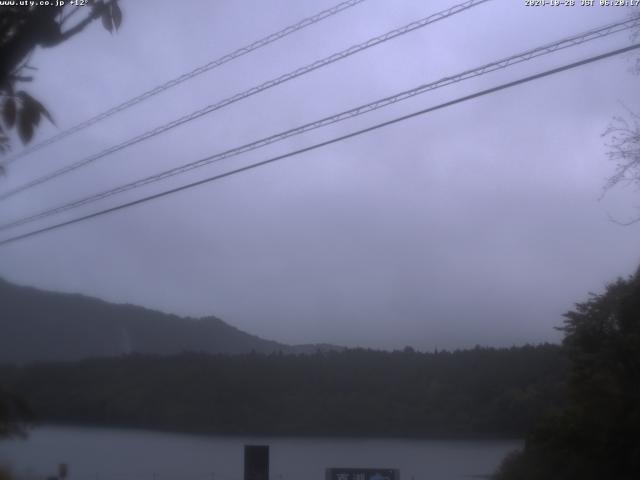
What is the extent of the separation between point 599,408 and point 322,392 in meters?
14.0

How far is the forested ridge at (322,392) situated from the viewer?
26.6 metres

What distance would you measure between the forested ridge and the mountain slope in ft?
2.93

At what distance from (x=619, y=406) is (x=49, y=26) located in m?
18.6

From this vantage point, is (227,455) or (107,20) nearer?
(107,20)

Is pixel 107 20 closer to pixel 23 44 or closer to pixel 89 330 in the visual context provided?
pixel 23 44

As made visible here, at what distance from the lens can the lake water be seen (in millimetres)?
25438

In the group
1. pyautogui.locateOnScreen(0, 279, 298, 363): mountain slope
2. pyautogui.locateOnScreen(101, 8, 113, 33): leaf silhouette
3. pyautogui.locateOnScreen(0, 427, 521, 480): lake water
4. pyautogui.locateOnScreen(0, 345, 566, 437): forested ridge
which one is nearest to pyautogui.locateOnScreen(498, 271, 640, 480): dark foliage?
pyautogui.locateOnScreen(0, 345, 566, 437): forested ridge

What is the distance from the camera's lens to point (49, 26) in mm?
5152

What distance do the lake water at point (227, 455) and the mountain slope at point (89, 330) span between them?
2720 millimetres

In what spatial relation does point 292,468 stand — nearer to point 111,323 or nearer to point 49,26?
point 111,323

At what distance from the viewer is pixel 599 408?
21.0 metres

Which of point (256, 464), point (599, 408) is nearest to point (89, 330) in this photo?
point (256, 464)

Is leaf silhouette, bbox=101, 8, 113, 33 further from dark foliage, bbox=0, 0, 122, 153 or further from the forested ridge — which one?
the forested ridge

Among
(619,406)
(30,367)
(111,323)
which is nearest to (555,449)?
(619,406)
